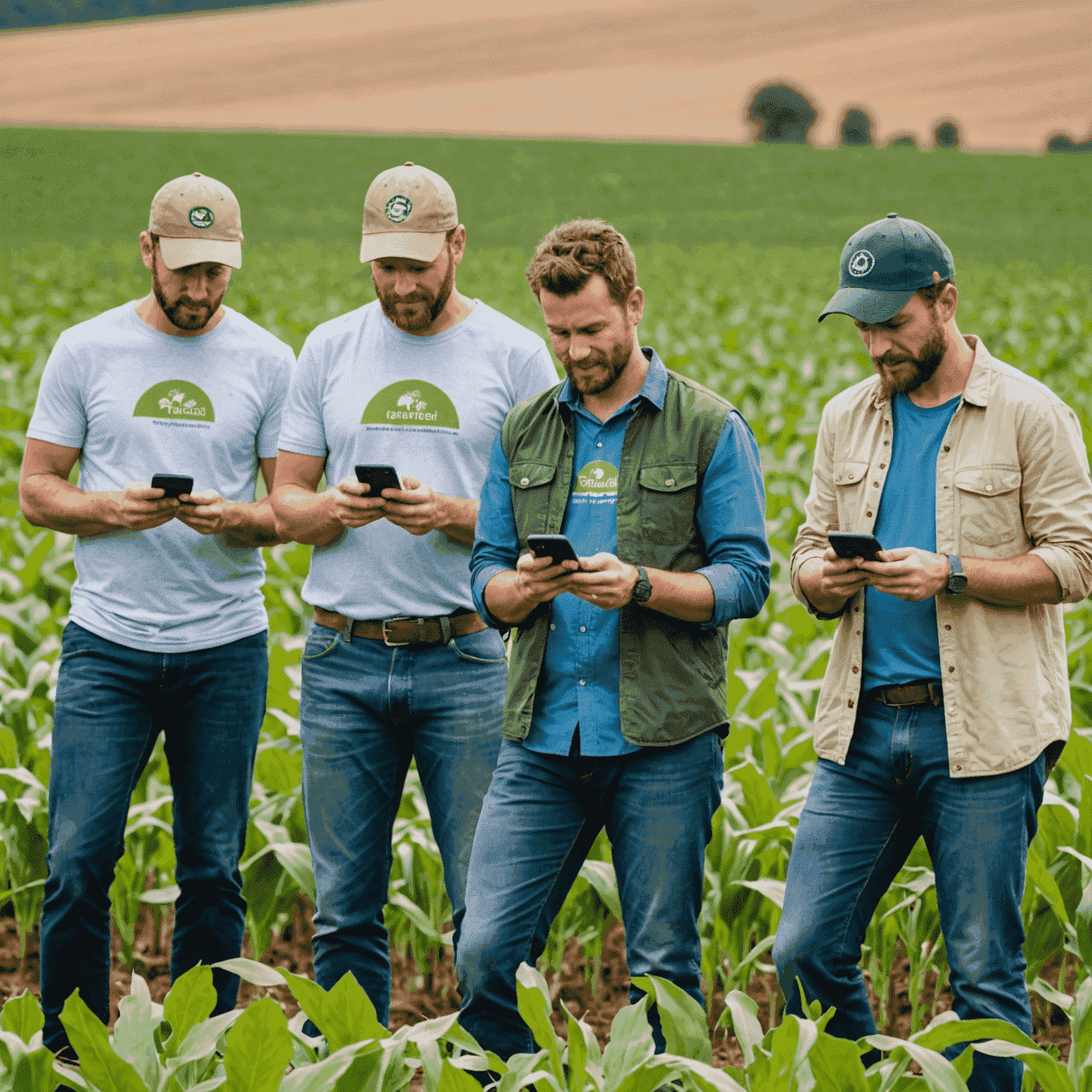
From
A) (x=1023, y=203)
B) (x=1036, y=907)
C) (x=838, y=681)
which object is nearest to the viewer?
(x=838, y=681)

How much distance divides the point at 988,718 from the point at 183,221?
229cm

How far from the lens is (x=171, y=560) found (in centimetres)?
376

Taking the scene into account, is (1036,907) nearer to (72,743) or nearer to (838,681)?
(838,681)

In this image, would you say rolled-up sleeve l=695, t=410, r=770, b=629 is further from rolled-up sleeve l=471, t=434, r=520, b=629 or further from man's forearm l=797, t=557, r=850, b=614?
rolled-up sleeve l=471, t=434, r=520, b=629

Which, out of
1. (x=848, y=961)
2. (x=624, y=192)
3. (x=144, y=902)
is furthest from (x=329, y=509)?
(x=624, y=192)

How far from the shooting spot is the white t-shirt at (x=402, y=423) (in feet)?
11.8

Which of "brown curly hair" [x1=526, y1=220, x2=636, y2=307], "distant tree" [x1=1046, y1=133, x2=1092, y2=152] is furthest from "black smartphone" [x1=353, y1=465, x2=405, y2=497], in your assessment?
"distant tree" [x1=1046, y1=133, x2=1092, y2=152]

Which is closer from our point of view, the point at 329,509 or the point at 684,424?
the point at 684,424

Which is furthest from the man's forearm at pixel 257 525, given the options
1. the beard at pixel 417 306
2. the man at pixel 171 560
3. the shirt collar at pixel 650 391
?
the shirt collar at pixel 650 391

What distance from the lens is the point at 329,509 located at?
11.5 ft

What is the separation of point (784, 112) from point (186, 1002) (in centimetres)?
9033

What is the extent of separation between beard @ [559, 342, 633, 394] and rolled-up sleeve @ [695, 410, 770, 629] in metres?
0.28

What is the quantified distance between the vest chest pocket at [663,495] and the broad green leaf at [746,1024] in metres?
0.98

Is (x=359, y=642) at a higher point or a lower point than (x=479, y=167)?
lower
